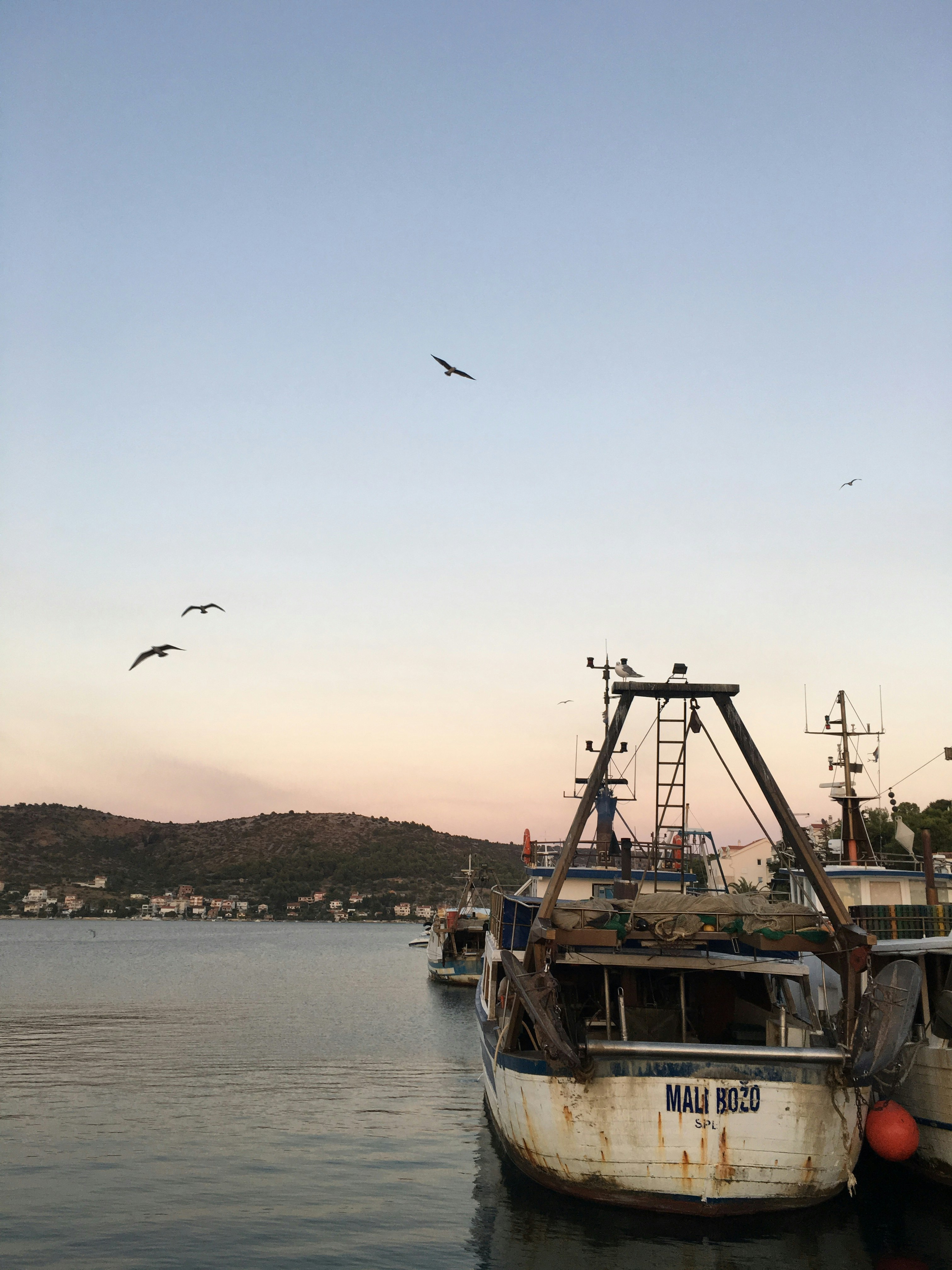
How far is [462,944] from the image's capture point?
65.1 m

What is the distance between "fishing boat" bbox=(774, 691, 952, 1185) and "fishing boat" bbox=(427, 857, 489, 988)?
2385cm

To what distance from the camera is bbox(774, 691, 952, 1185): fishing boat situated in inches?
603

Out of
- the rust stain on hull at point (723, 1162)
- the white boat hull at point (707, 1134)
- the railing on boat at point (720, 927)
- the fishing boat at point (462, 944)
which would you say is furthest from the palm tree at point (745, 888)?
the fishing boat at point (462, 944)

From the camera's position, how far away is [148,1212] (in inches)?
600

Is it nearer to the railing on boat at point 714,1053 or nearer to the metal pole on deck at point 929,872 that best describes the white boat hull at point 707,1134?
the railing on boat at point 714,1053

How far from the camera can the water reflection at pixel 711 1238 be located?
1241 cm

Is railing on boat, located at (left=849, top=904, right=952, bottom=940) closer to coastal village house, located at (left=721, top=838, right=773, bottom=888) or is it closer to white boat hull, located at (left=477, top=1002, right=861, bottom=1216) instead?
white boat hull, located at (left=477, top=1002, right=861, bottom=1216)

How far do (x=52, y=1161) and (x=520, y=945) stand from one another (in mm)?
10020

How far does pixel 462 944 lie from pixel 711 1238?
54050mm

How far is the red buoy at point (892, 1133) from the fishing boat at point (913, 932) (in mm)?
272

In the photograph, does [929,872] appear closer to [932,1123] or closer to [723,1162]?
[932,1123]

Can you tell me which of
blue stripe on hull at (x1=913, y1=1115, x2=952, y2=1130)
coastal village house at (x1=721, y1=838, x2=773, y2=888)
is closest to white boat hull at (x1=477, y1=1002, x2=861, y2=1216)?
blue stripe on hull at (x1=913, y1=1115, x2=952, y2=1130)

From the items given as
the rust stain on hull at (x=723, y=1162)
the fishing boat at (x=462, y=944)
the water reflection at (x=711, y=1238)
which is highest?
the rust stain on hull at (x=723, y=1162)

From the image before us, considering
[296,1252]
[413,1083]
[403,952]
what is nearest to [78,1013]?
[413,1083]
